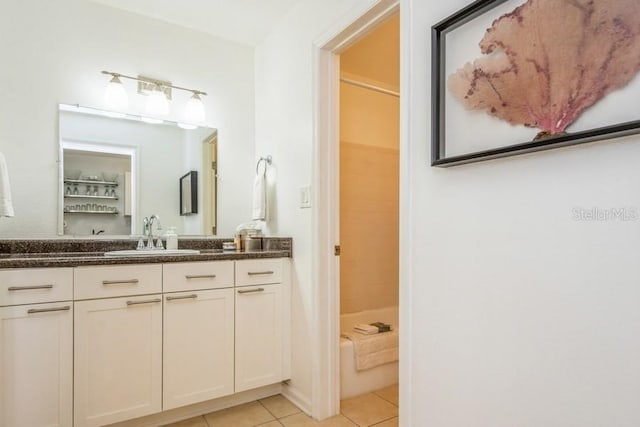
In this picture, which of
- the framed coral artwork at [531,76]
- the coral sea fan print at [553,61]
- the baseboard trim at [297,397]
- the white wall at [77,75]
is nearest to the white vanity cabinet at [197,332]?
the baseboard trim at [297,397]

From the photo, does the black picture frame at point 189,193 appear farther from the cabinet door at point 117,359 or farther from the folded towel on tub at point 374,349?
the folded towel on tub at point 374,349

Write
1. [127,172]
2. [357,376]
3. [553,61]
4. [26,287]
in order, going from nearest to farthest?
[553,61]
[26,287]
[357,376]
[127,172]

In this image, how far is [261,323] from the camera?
215cm

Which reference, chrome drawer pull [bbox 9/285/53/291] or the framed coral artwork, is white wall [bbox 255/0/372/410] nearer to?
the framed coral artwork

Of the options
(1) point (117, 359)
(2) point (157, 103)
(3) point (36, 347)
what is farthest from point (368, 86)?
(3) point (36, 347)

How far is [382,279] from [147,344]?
1851 millimetres

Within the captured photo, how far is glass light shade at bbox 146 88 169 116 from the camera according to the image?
2.47 metres

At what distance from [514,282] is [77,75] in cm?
259

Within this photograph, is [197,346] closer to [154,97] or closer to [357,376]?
[357,376]

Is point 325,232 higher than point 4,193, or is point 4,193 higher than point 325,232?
point 4,193

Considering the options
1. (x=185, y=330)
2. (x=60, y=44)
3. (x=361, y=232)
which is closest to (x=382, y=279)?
(x=361, y=232)

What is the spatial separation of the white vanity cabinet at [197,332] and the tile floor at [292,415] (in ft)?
0.45

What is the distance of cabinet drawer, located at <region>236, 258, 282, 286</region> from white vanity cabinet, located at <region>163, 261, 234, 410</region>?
0.19ft

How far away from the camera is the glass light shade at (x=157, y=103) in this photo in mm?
2467
